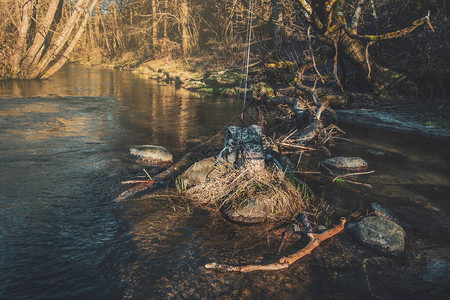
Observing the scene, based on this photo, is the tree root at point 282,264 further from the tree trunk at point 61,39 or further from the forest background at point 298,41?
the tree trunk at point 61,39

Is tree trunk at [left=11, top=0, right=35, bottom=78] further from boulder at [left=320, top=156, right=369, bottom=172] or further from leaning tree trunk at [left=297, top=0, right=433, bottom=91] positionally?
boulder at [left=320, top=156, right=369, bottom=172]

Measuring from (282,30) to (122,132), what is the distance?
15.2m

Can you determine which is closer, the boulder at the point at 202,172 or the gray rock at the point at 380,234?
the gray rock at the point at 380,234

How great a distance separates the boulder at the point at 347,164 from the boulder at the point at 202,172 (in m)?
3.11

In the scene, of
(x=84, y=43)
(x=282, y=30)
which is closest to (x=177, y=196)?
(x=282, y=30)

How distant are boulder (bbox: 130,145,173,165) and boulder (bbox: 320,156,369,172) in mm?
3864

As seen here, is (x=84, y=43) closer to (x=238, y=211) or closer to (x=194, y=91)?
(x=194, y=91)

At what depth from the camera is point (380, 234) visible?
4.60m

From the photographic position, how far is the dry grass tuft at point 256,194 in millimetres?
5289

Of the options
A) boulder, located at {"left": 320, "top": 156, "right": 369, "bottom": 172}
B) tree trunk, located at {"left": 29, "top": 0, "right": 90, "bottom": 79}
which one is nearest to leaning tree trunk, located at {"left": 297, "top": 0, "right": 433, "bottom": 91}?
boulder, located at {"left": 320, "top": 156, "right": 369, "bottom": 172}

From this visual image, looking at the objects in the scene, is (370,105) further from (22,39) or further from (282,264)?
(22,39)

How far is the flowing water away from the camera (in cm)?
373

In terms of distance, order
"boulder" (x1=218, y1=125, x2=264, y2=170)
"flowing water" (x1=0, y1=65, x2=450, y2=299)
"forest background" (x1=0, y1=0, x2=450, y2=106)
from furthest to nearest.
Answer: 1. "forest background" (x1=0, y1=0, x2=450, y2=106)
2. "boulder" (x1=218, y1=125, x2=264, y2=170)
3. "flowing water" (x1=0, y1=65, x2=450, y2=299)

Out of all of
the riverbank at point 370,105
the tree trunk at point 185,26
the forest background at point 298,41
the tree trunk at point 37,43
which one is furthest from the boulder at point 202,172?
the tree trunk at point 185,26
